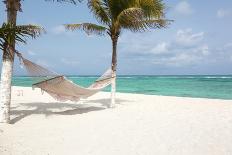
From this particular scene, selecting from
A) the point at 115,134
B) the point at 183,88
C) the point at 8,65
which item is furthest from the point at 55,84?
the point at 183,88

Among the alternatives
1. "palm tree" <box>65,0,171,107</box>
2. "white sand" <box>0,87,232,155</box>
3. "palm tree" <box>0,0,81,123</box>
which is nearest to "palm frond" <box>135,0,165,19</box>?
"palm tree" <box>65,0,171,107</box>

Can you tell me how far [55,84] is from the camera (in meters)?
8.01

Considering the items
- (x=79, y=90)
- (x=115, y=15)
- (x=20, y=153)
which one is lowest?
(x=20, y=153)

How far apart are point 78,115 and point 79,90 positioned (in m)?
0.64

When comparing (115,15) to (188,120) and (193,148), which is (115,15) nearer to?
(188,120)

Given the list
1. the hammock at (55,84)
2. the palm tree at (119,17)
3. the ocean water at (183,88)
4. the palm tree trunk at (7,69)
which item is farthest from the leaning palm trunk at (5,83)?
the palm tree at (119,17)

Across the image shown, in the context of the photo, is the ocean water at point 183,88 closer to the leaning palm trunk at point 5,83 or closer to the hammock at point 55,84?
the hammock at point 55,84

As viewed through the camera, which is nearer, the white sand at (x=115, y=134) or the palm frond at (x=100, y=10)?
the white sand at (x=115, y=134)

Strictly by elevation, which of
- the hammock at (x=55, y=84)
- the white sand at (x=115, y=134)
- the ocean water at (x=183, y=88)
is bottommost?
the ocean water at (x=183, y=88)

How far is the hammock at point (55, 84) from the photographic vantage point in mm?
7383

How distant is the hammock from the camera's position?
7.38 metres

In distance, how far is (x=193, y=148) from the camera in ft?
16.9

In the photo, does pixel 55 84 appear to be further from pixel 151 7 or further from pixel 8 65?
→ pixel 151 7

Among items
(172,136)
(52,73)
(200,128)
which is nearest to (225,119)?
(200,128)
